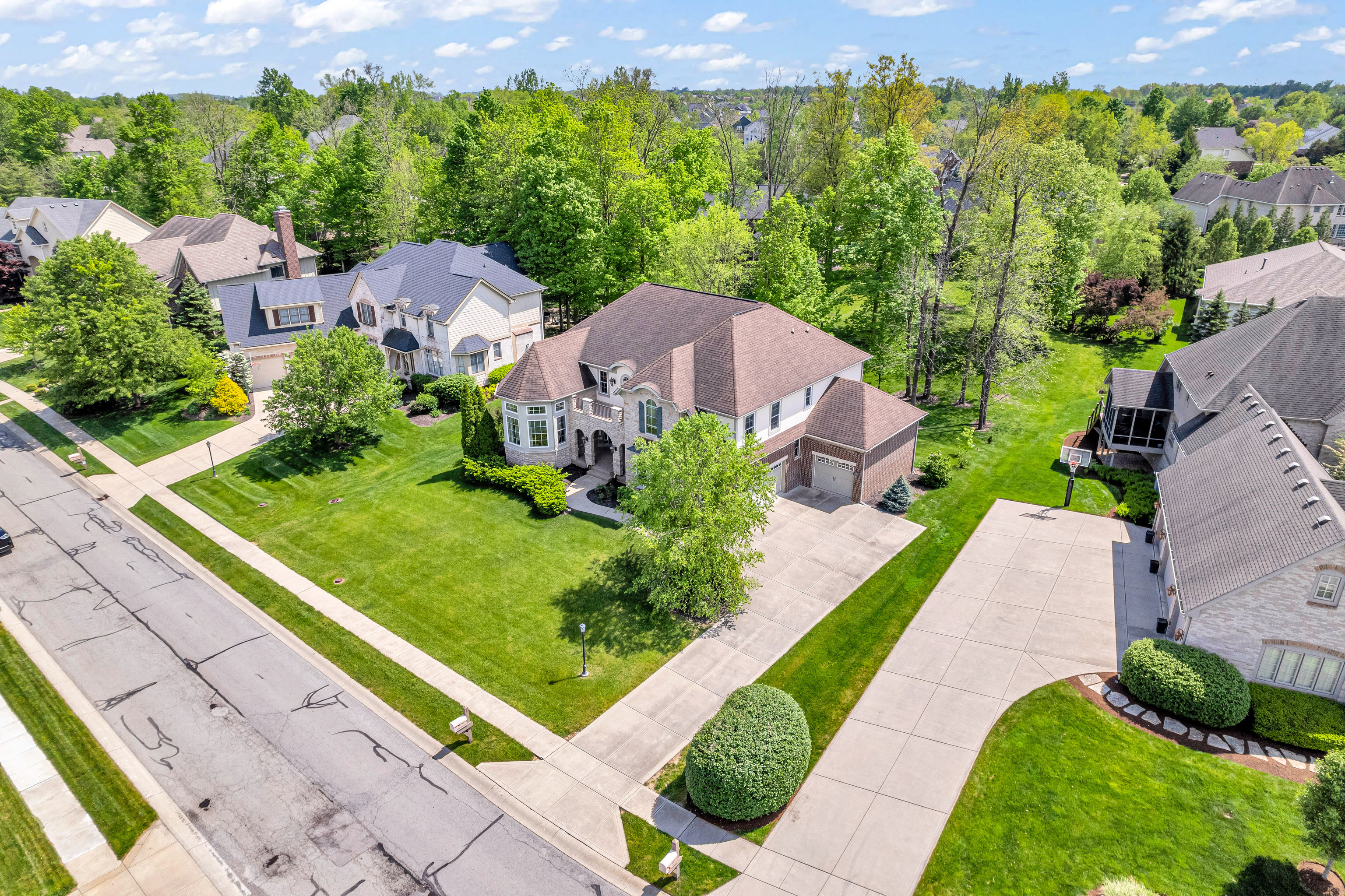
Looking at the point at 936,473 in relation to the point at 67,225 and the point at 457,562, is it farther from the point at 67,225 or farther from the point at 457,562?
the point at 67,225

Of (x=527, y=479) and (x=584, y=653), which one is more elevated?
(x=527, y=479)

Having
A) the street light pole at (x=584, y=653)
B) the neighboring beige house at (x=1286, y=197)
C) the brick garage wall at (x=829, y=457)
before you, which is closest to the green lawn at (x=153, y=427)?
the street light pole at (x=584, y=653)

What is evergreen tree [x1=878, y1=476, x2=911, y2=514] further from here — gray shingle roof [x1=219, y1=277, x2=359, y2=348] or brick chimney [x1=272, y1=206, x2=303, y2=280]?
brick chimney [x1=272, y1=206, x2=303, y2=280]

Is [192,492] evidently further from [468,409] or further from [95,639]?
[468,409]

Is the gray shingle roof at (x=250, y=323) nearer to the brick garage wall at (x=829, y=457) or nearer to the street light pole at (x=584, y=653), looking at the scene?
the brick garage wall at (x=829, y=457)

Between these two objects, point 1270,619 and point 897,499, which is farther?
point 897,499

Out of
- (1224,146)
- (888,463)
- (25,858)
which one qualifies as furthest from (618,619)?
(1224,146)

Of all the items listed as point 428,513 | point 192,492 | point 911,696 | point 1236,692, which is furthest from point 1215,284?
point 192,492

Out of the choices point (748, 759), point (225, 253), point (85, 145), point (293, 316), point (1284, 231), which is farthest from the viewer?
point (85, 145)

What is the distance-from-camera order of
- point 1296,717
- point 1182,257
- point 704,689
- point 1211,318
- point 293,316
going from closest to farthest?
point 1296,717
point 704,689
point 293,316
point 1211,318
point 1182,257
